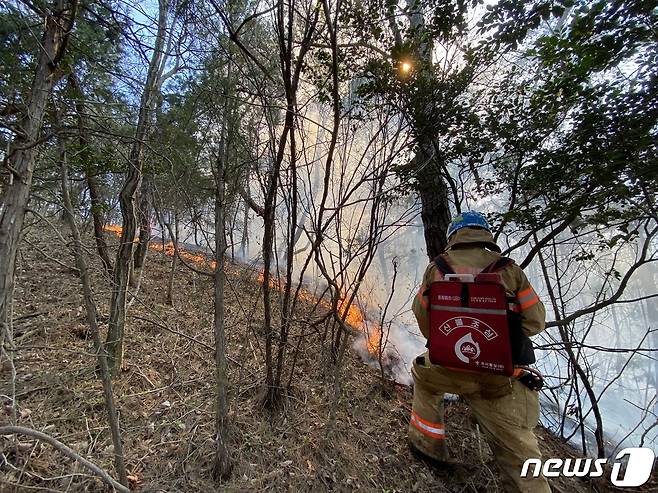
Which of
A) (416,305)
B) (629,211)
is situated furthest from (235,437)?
(629,211)

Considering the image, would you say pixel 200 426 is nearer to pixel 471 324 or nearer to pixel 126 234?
pixel 126 234

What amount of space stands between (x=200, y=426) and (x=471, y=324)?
2855mm

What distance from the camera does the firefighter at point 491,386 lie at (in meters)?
2.37

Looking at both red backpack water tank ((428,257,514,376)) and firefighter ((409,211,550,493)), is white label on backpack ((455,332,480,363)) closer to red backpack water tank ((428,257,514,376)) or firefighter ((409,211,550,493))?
red backpack water tank ((428,257,514,376))

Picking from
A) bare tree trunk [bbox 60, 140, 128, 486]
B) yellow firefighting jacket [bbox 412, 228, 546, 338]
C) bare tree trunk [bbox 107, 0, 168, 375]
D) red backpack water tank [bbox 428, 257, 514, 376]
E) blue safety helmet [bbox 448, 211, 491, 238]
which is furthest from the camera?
bare tree trunk [bbox 107, 0, 168, 375]

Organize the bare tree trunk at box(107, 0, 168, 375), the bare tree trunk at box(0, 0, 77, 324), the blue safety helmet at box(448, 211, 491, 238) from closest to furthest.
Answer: the bare tree trunk at box(0, 0, 77, 324) → the blue safety helmet at box(448, 211, 491, 238) → the bare tree trunk at box(107, 0, 168, 375)

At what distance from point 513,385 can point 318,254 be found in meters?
2.07

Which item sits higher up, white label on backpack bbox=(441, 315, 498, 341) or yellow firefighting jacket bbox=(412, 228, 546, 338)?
yellow firefighting jacket bbox=(412, 228, 546, 338)

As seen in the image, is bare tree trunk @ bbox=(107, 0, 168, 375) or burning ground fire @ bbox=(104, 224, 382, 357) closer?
bare tree trunk @ bbox=(107, 0, 168, 375)

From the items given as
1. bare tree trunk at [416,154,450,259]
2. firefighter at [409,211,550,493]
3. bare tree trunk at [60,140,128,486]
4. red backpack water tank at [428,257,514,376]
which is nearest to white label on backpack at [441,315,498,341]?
red backpack water tank at [428,257,514,376]

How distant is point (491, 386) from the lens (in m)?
2.51

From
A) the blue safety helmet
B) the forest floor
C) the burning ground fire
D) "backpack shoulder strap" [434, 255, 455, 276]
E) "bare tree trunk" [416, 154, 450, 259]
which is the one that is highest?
"bare tree trunk" [416, 154, 450, 259]

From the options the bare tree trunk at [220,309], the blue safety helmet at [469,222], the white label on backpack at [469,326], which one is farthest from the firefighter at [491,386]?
the bare tree trunk at [220,309]

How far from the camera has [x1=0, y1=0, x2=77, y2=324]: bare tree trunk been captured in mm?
1536
